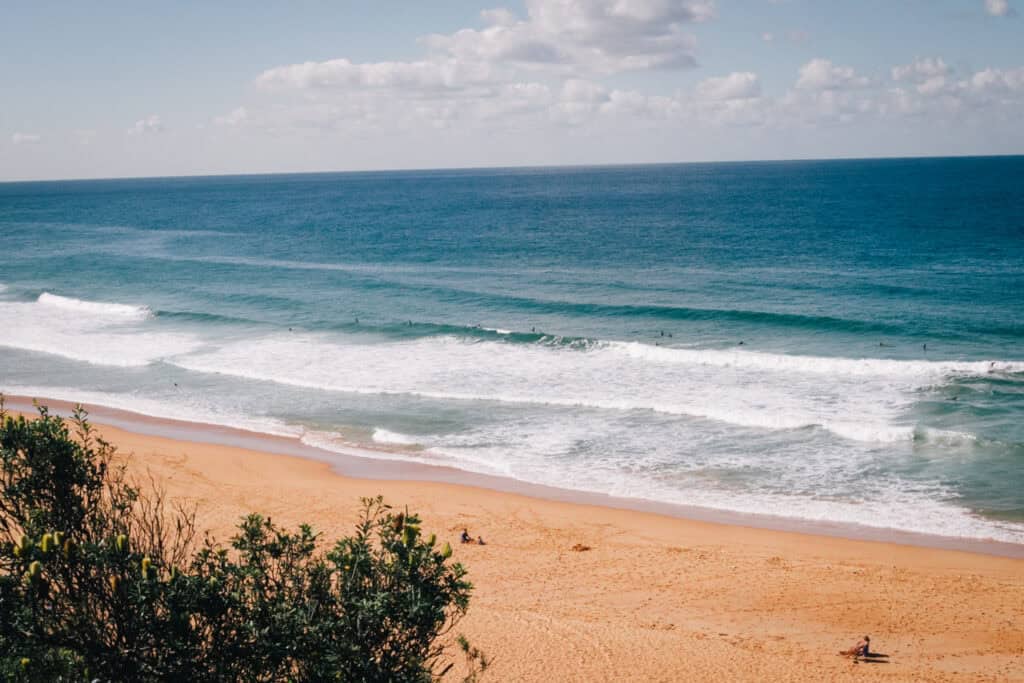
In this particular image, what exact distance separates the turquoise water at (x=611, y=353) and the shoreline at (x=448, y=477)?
51 centimetres

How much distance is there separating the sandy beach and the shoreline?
399 mm

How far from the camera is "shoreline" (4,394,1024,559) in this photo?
18906 millimetres

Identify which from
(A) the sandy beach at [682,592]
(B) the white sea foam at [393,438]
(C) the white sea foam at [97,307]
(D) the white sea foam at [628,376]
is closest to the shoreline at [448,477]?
(A) the sandy beach at [682,592]

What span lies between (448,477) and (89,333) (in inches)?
1165

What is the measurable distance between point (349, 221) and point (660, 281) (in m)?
58.2

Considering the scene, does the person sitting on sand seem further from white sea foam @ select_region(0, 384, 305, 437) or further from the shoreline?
white sea foam @ select_region(0, 384, 305, 437)

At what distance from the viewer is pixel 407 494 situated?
22062 millimetres

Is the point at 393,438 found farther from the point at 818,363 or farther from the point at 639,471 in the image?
the point at 818,363

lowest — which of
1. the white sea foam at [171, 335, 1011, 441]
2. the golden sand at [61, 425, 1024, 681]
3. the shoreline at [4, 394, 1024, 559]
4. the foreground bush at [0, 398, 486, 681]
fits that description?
the golden sand at [61, 425, 1024, 681]

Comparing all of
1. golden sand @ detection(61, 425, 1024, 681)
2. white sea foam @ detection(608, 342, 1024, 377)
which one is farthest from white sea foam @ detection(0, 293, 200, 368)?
white sea foam @ detection(608, 342, 1024, 377)

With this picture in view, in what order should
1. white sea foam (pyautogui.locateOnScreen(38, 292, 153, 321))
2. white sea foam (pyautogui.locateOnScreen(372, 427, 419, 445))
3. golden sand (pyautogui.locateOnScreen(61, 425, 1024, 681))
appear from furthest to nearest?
white sea foam (pyautogui.locateOnScreen(38, 292, 153, 321)) → white sea foam (pyautogui.locateOnScreen(372, 427, 419, 445)) → golden sand (pyautogui.locateOnScreen(61, 425, 1024, 681))

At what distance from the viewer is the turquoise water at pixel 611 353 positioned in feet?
76.7

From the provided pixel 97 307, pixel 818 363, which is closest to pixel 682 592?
pixel 818 363

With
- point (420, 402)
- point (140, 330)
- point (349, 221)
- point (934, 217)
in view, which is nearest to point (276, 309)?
point (140, 330)
